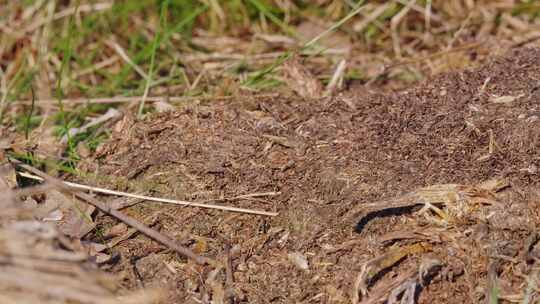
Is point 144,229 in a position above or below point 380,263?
above

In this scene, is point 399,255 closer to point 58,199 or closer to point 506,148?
point 506,148

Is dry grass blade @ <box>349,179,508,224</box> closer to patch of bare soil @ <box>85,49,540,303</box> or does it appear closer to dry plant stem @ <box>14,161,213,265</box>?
patch of bare soil @ <box>85,49,540,303</box>

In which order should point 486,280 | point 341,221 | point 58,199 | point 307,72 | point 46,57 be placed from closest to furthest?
point 486,280, point 341,221, point 58,199, point 307,72, point 46,57

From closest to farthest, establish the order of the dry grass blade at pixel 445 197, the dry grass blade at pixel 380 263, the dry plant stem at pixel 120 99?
the dry grass blade at pixel 380 263, the dry grass blade at pixel 445 197, the dry plant stem at pixel 120 99

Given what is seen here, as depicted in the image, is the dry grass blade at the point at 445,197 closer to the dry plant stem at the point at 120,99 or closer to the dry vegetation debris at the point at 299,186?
the dry vegetation debris at the point at 299,186

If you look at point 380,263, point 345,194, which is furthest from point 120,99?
point 380,263

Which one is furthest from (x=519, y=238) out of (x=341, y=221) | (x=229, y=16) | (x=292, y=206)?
(x=229, y=16)

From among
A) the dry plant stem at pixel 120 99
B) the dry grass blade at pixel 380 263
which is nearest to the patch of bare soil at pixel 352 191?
the dry grass blade at pixel 380 263

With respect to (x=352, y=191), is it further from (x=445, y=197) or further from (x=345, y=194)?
(x=445, y=197)

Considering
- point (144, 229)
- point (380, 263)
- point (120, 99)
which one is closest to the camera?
point (380, 263)
